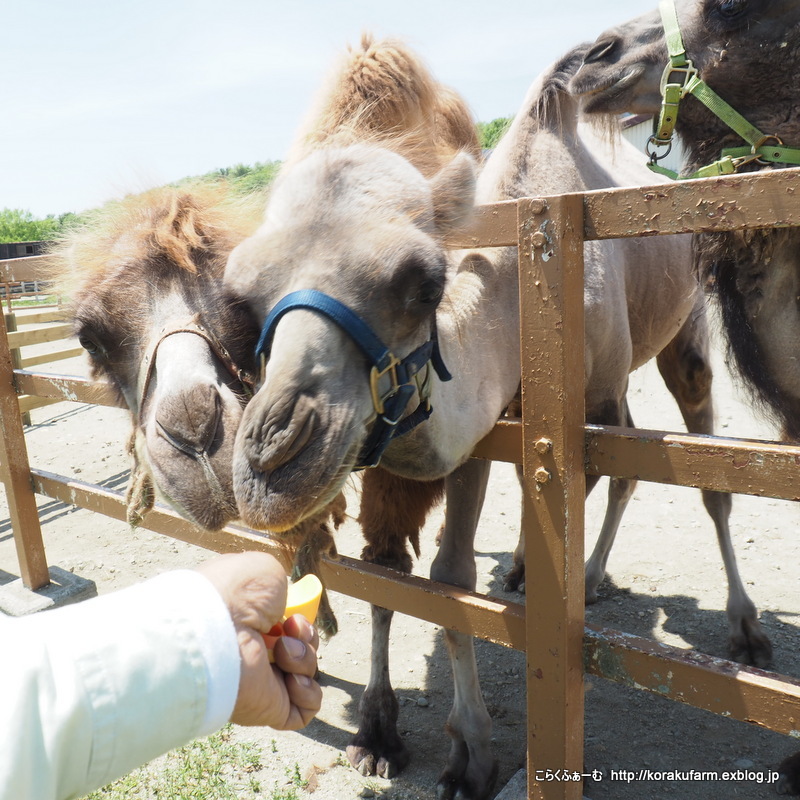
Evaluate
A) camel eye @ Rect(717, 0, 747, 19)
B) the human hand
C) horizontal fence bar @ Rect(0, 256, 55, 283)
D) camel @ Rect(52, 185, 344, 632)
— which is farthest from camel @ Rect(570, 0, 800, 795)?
horizontal fence bar @ Rect(0, 256, 55, 283)

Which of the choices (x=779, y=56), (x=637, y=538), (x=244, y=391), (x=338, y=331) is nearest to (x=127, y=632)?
(x=338, y=331)

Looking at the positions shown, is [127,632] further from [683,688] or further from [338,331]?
[683,688]

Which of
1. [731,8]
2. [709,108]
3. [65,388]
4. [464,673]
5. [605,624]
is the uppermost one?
[731,8]

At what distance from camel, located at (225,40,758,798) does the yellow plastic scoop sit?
275 millimetres

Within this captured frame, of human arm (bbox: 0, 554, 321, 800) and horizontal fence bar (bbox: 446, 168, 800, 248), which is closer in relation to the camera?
human arm (bbox: 0, 554, 321, 800)

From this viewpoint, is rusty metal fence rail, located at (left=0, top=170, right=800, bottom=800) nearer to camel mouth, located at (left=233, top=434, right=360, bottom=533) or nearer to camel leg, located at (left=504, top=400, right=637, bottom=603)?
camel mouth, located at (left=233, top=434, right=360, bottom=533)

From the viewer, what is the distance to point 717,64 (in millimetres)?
2623

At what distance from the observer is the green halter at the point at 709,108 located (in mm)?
2537

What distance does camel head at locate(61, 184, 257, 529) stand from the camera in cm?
195

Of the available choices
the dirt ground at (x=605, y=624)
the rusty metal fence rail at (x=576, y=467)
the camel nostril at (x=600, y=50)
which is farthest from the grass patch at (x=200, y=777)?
the camel nostril at (x=600, y=50)

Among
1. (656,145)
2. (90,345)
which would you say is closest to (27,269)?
(90,345)

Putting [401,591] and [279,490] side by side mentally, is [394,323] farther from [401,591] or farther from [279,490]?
[401,591]

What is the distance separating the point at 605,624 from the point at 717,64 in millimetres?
2780

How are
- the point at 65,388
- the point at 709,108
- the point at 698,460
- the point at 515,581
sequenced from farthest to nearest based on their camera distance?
the point at 515,581
the point at 65,388
the point at 709,108
the point at 698,460
